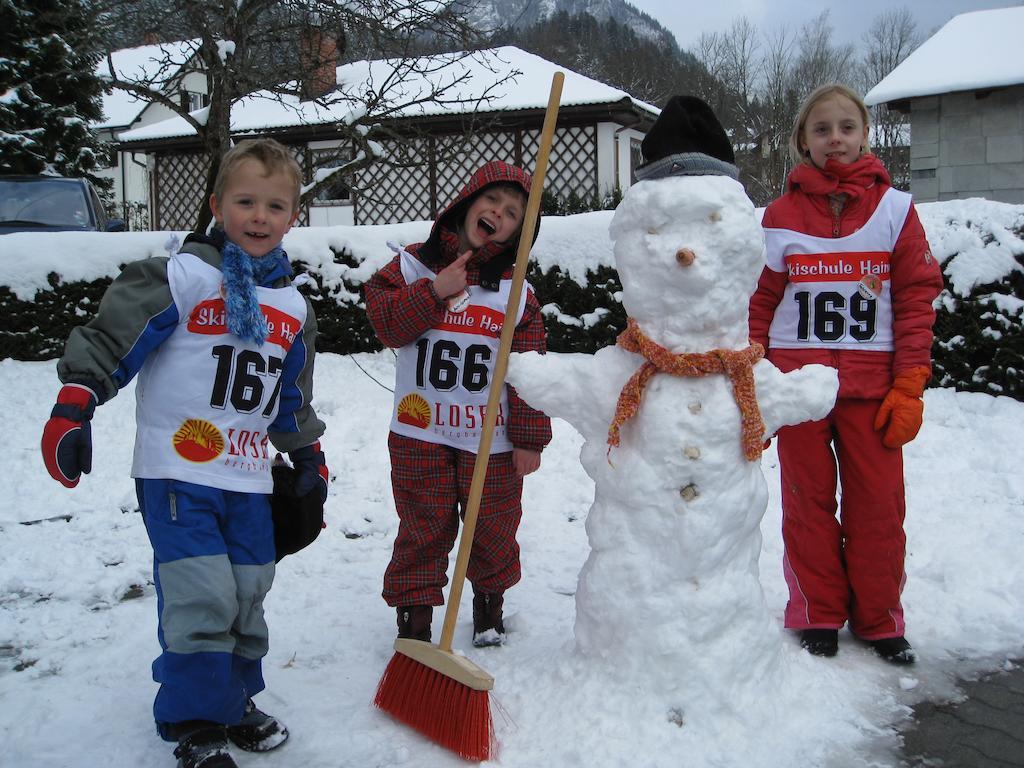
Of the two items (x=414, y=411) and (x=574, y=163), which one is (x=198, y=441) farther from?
(x=574, y=163)

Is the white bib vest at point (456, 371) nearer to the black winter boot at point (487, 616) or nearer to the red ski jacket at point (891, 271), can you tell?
the black winter boot at point (487, 616)

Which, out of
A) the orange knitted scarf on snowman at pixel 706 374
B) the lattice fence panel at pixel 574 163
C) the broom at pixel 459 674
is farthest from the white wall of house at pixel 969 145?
the broom at pixel 459 674

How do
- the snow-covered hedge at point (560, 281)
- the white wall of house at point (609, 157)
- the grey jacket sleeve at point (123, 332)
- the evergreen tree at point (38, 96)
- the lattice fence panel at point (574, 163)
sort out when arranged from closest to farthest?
the grey jacket sleeve at point (123, 332) < the snow-covered hedge at point (560, 281) < the evergreen tree at point (38, 96) < the white wall of house at point (609, 157) < the lattice fence panel at point (574, 163)

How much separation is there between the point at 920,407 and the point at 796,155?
105cm

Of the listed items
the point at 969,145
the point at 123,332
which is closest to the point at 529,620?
the point at 123,332

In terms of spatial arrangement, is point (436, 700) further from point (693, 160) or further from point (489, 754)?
point (693, 160)

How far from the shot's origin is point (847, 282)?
9.21 feet

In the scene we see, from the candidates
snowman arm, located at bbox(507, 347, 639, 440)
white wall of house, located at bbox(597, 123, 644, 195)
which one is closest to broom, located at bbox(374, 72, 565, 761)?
snowman arm, located at bbox(507, 347, 639, 440)

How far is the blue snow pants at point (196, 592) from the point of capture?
6.77ft

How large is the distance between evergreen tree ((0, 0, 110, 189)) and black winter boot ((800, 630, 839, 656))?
1475 centimetres

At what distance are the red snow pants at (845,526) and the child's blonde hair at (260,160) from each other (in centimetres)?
192

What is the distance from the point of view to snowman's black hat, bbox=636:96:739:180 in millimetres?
2293

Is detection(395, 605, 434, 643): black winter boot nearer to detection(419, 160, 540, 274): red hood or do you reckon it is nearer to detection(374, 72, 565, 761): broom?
detection(374, 72, 565, 761): broom

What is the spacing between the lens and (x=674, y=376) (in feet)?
7.57
